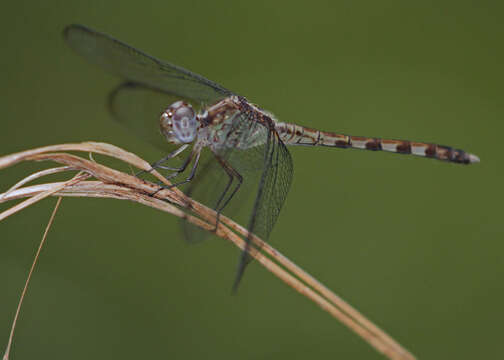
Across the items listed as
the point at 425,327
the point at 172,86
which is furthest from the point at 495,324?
the point at 172,86

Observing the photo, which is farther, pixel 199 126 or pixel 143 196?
pixel 199 126

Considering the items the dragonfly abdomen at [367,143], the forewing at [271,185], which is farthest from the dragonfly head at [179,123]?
the dragonfly abdomen at [367,143]

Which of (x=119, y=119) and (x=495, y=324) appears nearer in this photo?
(x=119, y=119)

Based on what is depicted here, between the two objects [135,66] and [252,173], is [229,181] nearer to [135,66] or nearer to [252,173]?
[252,173]

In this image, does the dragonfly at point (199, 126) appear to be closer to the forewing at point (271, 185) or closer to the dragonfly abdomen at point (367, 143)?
the forewing at point (271, 185)

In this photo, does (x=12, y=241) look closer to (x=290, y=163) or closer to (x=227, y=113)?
(x=227, y=113)

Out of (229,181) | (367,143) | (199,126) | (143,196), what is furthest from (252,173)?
(367,143)

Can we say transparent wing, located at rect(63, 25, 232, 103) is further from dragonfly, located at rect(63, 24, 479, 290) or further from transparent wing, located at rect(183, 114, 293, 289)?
transparent wing, located at rect(183, 114, 293, 289)
